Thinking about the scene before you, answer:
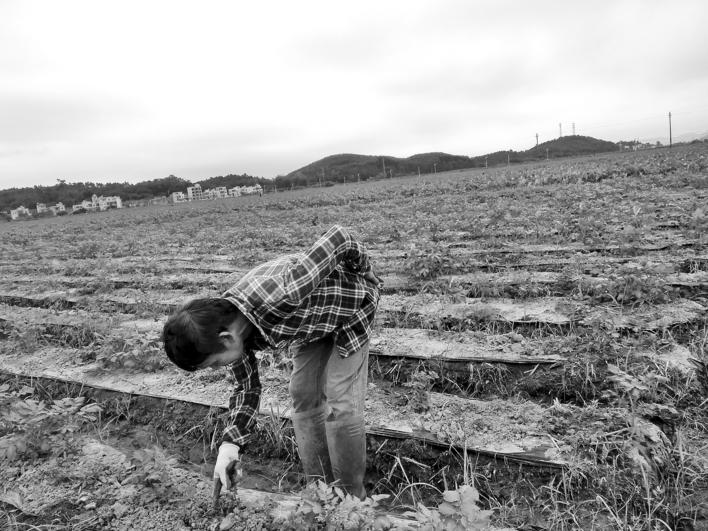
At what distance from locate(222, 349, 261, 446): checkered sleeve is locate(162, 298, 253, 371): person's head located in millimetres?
257

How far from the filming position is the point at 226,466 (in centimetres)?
203

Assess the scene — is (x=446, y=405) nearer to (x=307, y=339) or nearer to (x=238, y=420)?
(x=307, y=339)

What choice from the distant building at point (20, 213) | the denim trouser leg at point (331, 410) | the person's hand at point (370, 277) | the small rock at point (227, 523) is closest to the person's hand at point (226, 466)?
the small rock at point (227, 523)

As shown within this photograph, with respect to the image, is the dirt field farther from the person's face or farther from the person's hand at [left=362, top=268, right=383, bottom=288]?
the person's hand at [left=362, top=268, right=383, bottom=288]

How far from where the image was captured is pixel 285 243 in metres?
10.1

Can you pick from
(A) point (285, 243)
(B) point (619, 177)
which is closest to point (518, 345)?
(A) point (285, 243)

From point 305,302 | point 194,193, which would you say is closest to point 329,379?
point 305,302

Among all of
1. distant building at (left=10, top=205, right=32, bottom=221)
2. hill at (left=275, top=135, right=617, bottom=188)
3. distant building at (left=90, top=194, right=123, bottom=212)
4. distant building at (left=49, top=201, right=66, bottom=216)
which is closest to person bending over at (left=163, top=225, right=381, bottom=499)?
hill at (left=275, top=135, right=617, bottom=188)

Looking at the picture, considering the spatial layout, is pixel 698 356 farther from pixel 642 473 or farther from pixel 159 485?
pixel 159 485

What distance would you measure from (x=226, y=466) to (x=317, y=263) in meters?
1.02

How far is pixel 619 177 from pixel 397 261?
1346 centimetres

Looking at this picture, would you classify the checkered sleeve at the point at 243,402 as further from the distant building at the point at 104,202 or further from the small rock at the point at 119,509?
the distant building at the point at 104,202

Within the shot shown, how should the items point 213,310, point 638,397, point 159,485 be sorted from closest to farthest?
point 213,310
point 159,485
point 638,397

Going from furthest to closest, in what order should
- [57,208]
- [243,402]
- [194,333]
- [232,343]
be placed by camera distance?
[57,208]
[243,402]
[232,343]
[194,333]
